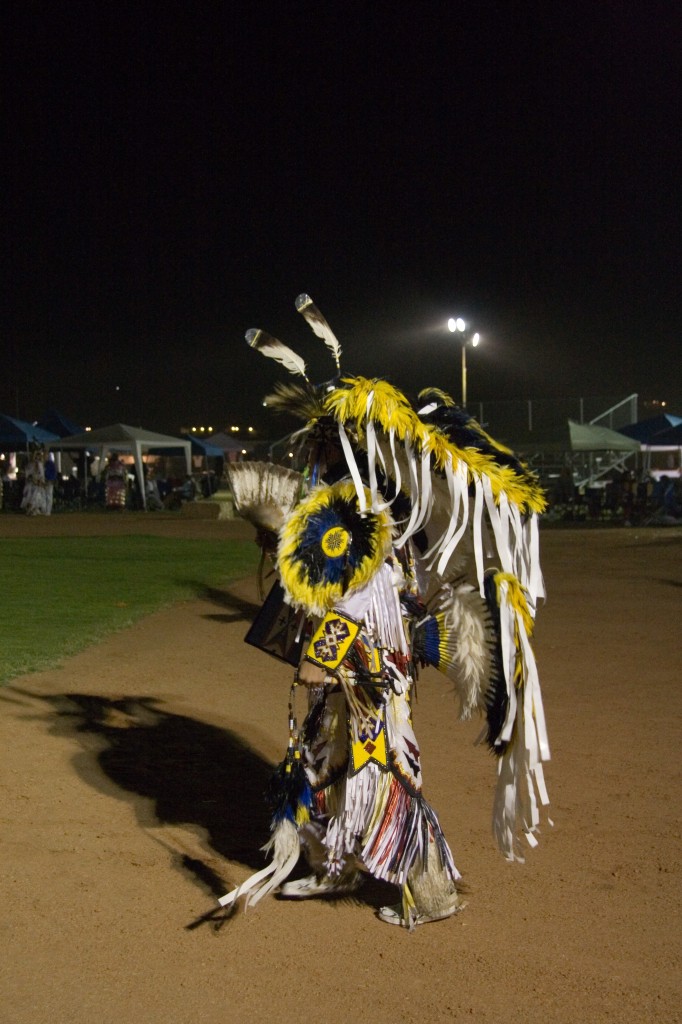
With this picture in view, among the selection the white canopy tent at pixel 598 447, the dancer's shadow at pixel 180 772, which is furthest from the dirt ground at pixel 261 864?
the white canopy tent at pixel 598 447

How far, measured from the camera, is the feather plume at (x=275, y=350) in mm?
4027

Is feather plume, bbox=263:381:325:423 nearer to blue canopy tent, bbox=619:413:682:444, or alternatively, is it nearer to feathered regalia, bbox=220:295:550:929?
feathered regalia, bbox=220:295:550:929

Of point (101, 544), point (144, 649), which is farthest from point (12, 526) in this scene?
point (144, 649)

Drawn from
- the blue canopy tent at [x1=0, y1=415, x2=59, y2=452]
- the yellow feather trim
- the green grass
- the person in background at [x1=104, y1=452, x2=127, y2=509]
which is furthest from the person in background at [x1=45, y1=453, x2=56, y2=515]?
the yellow feather trim

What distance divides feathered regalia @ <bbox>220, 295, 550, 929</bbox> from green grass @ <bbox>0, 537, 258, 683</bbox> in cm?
513

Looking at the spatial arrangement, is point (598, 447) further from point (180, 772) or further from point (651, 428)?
point (180, 772)

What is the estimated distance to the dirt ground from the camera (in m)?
3.36

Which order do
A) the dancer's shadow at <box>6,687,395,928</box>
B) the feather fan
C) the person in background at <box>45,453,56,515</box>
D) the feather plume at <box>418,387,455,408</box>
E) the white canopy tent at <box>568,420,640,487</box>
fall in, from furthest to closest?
the person in background at <box>45,453,56,515</box>, the white canopy tent at <box>568,420,640,487</box>, the dancer's shadow at <box>6,687,395,928</box>, the feather fan, the feather plume at <box>418,387,455,408</box>

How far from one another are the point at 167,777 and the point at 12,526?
24442mm

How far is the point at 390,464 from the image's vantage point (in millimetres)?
4070

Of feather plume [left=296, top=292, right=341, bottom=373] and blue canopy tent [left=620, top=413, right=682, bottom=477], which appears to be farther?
blue canopy tent [left=620, top=413, right=682, bottom=477]

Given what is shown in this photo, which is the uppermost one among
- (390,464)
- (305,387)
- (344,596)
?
(305,387)

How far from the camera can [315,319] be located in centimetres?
405

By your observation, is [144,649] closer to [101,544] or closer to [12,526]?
[101,544]
